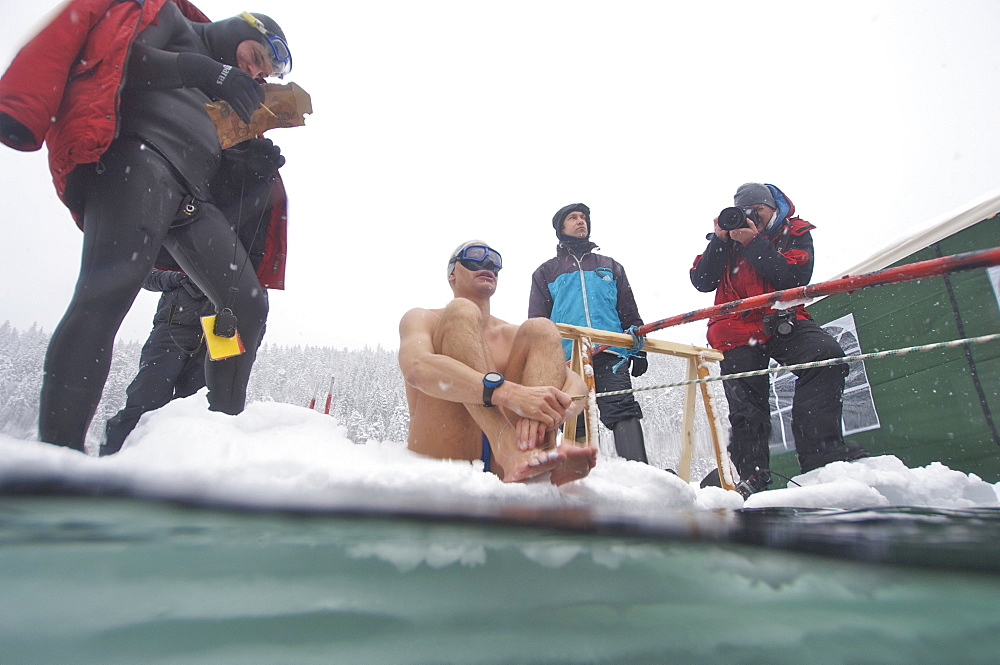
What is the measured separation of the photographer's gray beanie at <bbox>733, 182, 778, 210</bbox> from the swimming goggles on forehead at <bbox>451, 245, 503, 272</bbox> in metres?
1.54

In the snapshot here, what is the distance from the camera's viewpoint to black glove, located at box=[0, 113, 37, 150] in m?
1.08

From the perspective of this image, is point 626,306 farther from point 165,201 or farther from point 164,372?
point 164,372

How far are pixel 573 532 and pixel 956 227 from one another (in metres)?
4.12

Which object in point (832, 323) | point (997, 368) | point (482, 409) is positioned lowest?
point (482, 409)

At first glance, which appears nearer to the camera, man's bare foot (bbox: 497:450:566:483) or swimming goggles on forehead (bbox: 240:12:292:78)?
man's bare foot (bbox: 497:450:566:483)

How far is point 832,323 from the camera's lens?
436 centimetres

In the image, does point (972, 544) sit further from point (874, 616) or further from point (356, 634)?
point (356, 634)

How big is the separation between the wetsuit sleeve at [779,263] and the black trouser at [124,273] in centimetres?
232

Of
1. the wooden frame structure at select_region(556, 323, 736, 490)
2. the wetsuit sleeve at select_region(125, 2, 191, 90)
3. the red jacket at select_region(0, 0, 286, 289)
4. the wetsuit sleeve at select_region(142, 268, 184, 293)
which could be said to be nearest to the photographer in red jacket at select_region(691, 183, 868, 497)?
the wooden frame structure at select_region(556, 323, 736, 490)

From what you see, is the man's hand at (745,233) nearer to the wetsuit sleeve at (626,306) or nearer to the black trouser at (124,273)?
the wetsuit sleeve at (626,306)

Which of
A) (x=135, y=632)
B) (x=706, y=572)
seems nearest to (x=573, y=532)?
(x=706, y=572)

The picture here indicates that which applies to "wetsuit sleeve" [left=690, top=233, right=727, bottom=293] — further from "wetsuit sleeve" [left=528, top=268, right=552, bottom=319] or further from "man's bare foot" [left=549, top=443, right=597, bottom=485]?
"man's bare foot" [left=549, top=443, right=597, bottom=485]

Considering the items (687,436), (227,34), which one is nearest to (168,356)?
(227,34)

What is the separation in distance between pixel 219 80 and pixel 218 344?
0.77m
